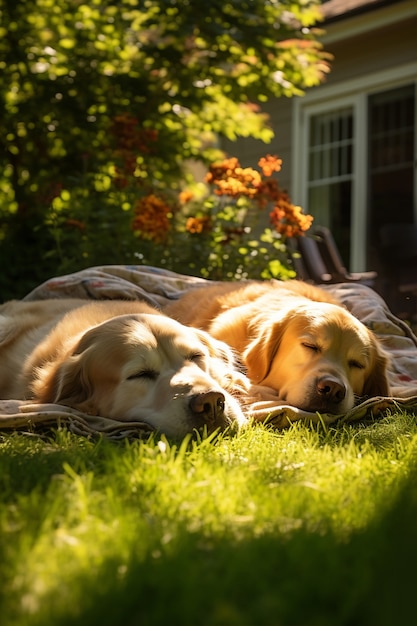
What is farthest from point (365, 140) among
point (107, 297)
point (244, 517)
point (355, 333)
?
point (244, 517)

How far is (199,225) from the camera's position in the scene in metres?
6.86

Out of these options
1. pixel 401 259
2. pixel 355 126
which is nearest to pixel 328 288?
pixel 401 259

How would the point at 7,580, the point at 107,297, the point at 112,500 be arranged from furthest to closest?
the point at 107,297 → the point at 112,500 → the point at 7,580

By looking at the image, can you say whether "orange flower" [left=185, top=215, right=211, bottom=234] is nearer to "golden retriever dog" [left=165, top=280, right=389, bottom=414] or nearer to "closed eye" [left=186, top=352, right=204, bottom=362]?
"golden retriever dog" [left=165, top=280, right=389, bottom=414]

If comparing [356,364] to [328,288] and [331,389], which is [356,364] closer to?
[331,389]

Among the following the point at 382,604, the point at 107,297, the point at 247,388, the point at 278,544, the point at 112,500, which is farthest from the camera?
the point at 107,297

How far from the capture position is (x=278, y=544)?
177cm

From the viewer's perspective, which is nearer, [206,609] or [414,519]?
[206,609]

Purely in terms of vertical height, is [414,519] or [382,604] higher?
[382,604]

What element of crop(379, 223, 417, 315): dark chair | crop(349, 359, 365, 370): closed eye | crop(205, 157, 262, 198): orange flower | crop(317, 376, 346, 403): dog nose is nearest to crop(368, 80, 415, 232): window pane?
crop(379, 223, 417, 315): dark chair

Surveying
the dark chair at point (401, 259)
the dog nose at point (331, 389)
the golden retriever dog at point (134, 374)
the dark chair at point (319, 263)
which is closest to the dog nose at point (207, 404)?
the golden retriever dog at point (134, 374)

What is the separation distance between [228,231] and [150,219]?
0.70 meters

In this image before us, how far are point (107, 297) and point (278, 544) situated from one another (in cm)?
339

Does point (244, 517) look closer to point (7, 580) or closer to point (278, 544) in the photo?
point (278, 544)
